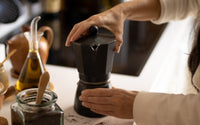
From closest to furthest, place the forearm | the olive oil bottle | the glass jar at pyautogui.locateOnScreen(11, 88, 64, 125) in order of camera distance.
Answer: the glass jar at pyautogui.locateOnScreen(11, 88, 64, 125) → the olive oil bottle → the forearm

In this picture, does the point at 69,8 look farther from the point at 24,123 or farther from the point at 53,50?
the point at 24,123

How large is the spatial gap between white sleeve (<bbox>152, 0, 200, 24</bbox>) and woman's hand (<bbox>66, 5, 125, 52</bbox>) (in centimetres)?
20

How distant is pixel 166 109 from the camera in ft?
3.04

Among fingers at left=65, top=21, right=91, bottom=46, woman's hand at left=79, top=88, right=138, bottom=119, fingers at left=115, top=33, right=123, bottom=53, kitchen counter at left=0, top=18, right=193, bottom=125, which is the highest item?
fingers at left=65, top=21, right=91, bottom=46

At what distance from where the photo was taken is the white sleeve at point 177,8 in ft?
4.25

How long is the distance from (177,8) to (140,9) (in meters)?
0.15

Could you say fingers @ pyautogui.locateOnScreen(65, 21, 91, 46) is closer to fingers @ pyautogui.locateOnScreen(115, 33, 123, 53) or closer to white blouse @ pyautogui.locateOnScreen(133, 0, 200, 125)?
fingers @ pyautogui.locateOnScreen(115, 33, 123, 53)

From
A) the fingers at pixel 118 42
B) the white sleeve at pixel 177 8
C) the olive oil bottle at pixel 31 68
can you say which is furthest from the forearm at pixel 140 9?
the olive oil bottle at pixel 31 68

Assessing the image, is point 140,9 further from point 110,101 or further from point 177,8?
point 110,101

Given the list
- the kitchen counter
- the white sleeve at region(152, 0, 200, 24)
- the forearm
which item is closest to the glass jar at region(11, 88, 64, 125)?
the kitchen counter

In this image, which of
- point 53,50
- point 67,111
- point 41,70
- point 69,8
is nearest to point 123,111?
point 67,111

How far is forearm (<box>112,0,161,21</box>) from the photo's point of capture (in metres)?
1.22

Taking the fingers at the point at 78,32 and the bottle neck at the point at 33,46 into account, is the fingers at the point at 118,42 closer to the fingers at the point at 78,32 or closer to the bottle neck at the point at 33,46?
the fingers at the point at 78,32

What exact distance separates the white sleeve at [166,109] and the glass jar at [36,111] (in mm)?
217
